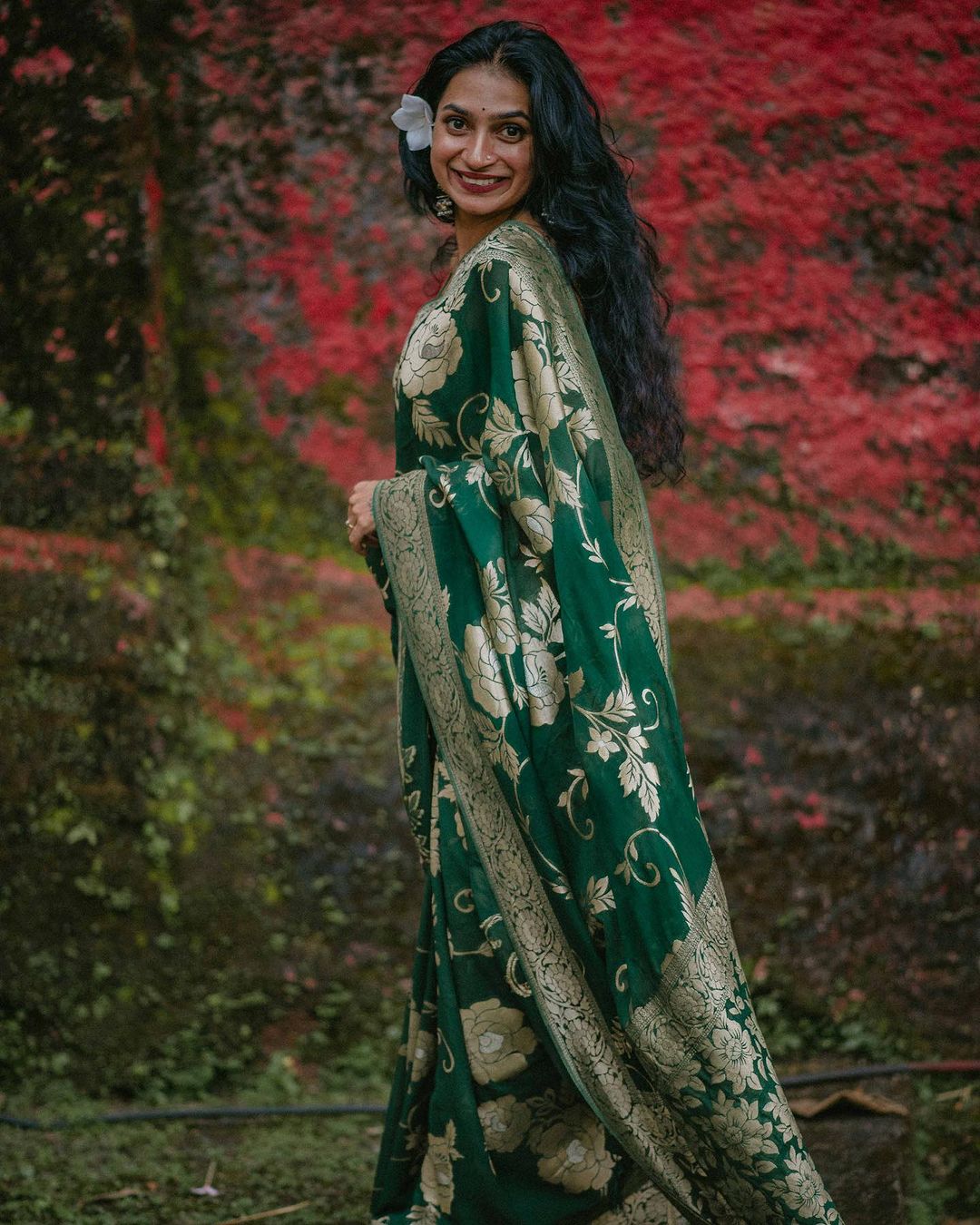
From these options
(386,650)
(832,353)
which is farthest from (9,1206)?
(832,353)

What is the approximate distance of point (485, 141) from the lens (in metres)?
1.92

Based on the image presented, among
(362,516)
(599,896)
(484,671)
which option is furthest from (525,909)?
(362,516)

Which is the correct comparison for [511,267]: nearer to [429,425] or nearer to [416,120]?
[429,425]

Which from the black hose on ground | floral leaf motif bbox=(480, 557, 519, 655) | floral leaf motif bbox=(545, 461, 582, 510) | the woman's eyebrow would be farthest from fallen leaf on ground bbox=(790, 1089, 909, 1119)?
the woman's eyebrow

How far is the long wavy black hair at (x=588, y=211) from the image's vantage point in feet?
6.30

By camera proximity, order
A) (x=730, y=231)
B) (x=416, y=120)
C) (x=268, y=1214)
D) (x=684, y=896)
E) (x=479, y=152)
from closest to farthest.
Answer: (x=684, y=896)
(x=479, y=152)
(x=416, y=120)
(x=268, y=1214)
(x=730, y=231)

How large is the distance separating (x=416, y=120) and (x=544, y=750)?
3.56 feet

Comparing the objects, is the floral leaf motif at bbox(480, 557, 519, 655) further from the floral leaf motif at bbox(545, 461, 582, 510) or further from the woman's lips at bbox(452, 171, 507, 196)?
the woman's lips at bbox(452, 171, 507, 196)

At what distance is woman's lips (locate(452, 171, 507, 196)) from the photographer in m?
1.94

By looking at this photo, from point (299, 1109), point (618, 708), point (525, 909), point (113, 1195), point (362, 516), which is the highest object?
point (362, 516)

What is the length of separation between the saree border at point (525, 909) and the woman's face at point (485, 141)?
1.60 ft

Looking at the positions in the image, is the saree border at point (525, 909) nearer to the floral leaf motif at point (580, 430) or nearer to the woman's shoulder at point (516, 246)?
the floral leaf motif at point (580, 430)

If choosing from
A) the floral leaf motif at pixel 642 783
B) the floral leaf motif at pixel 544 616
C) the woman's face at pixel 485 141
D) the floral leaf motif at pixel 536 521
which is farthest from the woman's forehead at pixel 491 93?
the floral leaf motif at pixel 642 783

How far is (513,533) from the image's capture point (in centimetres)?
180
